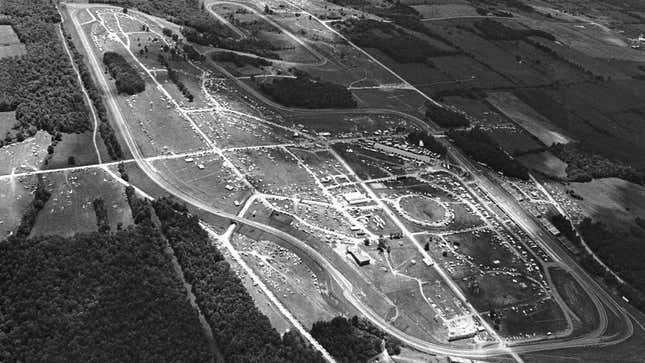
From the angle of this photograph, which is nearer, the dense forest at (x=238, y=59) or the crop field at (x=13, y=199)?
the crop field at (x=13, y=199)

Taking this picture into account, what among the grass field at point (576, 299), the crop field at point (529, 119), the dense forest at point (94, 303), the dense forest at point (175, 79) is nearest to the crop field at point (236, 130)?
the dense forest at point (175, 79)

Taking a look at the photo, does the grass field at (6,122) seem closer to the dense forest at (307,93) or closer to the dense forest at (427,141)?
the dense forest at (307,93)

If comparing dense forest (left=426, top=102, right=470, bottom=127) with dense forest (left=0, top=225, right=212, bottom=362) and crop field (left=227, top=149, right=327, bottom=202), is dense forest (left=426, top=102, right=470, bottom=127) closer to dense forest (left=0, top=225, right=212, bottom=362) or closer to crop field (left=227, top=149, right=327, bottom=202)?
crop field (left=227, top=149, right=327, bottom=202)

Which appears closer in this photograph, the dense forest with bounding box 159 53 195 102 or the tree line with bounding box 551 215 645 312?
the tree line with bounding box 551 215 645 312

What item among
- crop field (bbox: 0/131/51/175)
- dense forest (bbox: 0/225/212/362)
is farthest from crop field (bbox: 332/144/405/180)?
crop field (bbox: 0/131/51/175)

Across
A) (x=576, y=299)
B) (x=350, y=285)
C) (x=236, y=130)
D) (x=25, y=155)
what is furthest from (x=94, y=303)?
(x=576, y=299)

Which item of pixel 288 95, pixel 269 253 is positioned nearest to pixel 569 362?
pixel 269 253

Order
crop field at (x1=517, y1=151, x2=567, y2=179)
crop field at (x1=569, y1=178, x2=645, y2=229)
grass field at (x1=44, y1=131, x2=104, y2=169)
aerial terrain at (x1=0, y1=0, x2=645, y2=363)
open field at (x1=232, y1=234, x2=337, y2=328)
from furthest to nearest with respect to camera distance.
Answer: crop field at (x1=517, y1=151, x2=567, y2=179)
crop field at (x1=569, y1=178, x2=645, y2=229)
grass field at (x1=44, y1=131, x2=104, y2=169)
open field at (x1=232, y1=234, x2=337, y2=328)
aerial terrain at (x1=0, y1=0, x2=645, y2=363)
